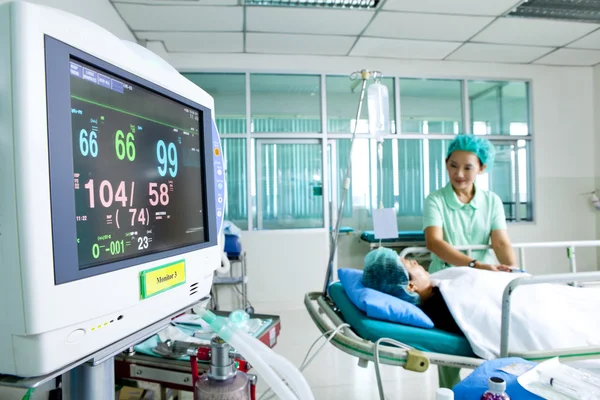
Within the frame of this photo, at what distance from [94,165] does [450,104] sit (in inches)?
185

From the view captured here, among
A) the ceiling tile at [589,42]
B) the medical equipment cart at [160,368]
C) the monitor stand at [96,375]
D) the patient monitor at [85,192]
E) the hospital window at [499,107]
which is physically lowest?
the medical equipment cart at [160,368]

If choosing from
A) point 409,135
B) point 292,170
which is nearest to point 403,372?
point 292,170

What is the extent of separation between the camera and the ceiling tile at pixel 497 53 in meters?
3.88

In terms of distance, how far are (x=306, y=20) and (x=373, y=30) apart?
0.64 metres

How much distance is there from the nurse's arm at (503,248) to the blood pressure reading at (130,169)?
1.90 meters

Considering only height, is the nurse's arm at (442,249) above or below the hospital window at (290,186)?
below

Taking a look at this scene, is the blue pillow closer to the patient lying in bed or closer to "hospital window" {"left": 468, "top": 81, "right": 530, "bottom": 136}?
the patient lying in bed

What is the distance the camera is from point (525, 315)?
1216 mm

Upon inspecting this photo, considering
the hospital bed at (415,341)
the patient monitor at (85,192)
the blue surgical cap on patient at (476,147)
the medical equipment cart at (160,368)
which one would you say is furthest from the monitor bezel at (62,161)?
the blue surgical cap on patient at (476,147)

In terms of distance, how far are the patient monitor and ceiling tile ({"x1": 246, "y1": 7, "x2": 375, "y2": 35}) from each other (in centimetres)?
276

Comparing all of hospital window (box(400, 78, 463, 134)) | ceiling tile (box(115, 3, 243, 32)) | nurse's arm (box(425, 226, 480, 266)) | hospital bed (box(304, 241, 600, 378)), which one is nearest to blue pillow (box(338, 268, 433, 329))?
hospital bed (box(304, 241, 600, 378))

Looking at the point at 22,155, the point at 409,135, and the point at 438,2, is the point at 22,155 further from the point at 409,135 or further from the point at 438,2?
the point at 409,135

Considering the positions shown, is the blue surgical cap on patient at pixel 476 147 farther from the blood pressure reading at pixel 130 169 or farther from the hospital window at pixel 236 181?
the hospital window at pixel 236 181

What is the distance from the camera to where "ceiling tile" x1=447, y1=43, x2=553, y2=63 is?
153 inches
